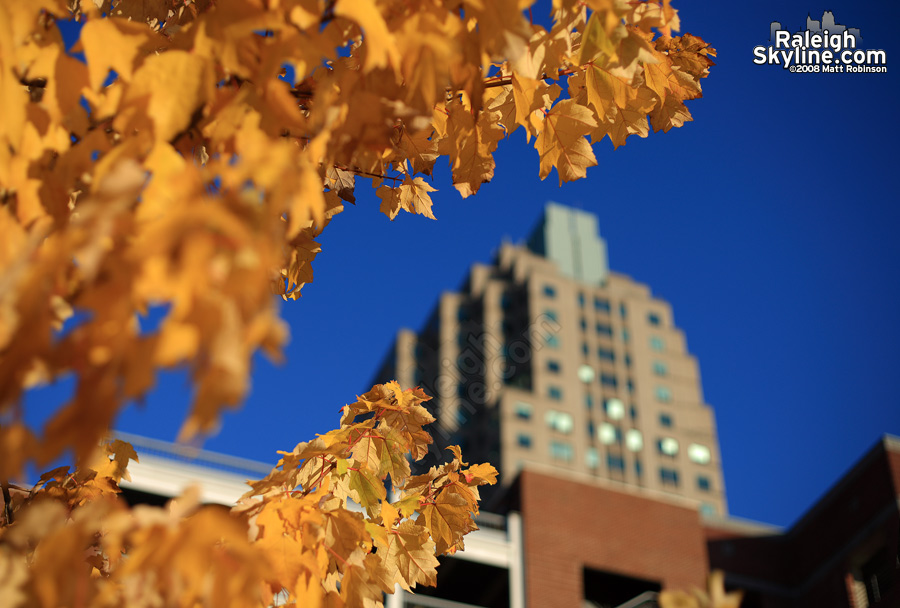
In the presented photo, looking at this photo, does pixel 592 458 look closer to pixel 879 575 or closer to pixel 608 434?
pixel 608 434

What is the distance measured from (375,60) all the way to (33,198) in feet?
2.22

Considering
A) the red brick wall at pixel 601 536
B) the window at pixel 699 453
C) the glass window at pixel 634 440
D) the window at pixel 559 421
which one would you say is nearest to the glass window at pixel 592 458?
the window at pixel 559 421

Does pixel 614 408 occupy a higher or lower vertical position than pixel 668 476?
higher

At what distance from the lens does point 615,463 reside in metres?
71.0

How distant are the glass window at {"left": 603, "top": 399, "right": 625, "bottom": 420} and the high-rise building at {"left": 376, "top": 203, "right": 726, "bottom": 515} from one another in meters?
0.09

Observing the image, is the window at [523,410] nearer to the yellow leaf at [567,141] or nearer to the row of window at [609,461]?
the row of window at [609,461]

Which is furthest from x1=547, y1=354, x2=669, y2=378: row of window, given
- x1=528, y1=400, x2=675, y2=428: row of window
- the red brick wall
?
the red brick wall

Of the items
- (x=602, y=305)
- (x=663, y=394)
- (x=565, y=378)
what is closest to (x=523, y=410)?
(x=565, y=378)

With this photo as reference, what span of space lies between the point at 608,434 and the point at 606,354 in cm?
790

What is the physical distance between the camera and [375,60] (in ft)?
5.11

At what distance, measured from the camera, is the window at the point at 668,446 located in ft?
237

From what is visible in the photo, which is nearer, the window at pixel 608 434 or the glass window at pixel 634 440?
the window at pixel 608 434

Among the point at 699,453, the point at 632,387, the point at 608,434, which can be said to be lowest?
the point at 699,453

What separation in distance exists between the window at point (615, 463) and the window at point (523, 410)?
8.24m
